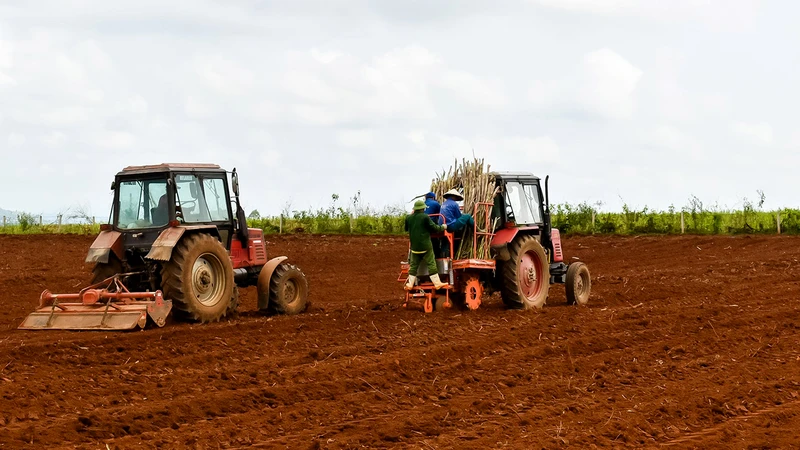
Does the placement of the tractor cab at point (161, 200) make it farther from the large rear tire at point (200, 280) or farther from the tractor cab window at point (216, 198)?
the large rear tire at point (200, 280)

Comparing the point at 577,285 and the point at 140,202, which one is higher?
the point at 140,202

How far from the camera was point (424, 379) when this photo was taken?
9.32 metres

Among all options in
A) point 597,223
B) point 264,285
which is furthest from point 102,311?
point 597,223

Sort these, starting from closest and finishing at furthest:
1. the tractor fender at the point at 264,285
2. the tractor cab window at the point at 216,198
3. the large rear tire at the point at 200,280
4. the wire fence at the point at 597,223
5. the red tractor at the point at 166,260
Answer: the red tractor at the point at 166,260, the large rear tire at the point at 200,280, the tractor cab window at the point at 216,198, the tractor fender at the point at 264,285, the wire fence at the point at 597,223

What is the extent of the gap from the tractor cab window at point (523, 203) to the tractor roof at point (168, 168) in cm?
401

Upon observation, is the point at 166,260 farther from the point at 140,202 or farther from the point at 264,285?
the point at 264,285

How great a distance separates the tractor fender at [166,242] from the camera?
12.2 m

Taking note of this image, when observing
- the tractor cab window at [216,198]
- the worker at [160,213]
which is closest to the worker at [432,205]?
the tractor cab window at [216,198]

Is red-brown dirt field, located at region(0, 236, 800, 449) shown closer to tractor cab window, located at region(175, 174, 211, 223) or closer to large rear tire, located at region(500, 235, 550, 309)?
large rear tire, located at region(500, 235, 550, 309)

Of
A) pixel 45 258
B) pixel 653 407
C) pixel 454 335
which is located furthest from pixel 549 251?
pixel 45 258

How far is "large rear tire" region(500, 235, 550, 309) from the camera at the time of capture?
13891 millimetres

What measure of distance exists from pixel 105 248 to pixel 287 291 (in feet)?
8.79

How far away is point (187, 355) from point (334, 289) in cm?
1014

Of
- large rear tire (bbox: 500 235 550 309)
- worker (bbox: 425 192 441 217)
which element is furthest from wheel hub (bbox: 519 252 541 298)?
worker (bbox: 425 192 441 217)
